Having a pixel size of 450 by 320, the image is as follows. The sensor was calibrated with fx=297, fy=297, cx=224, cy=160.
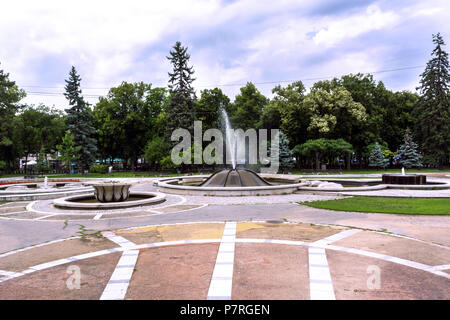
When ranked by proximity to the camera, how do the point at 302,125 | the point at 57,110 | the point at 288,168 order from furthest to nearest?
1. the point at 57,110
2. the point at 302,125
3. the point at 288,168

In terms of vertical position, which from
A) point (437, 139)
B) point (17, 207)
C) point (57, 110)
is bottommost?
point (17, 207)

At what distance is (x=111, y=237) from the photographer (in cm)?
838

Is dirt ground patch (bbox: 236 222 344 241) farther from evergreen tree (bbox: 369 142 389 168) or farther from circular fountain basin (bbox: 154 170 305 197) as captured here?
evergreen tree (bbox: 369 142 389 168)

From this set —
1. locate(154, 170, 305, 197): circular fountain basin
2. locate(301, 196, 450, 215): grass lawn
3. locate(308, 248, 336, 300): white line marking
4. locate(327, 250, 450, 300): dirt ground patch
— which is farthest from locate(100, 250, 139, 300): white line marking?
locate(154, 170, 305, 197): circular fountain basin

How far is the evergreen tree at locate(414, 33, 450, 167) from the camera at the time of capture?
4694 centimetres

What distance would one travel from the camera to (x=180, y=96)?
151 feet

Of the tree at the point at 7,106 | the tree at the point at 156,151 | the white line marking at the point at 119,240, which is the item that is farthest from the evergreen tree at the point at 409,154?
the tree at the point at 7,106

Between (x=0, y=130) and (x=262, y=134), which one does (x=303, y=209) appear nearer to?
(x=262, y=134)

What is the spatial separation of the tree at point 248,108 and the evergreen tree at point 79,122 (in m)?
25.0

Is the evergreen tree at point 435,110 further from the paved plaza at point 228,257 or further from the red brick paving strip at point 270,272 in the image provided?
the red brick paving strip at point 270,272

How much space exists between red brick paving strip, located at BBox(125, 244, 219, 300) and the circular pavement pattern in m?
0.02

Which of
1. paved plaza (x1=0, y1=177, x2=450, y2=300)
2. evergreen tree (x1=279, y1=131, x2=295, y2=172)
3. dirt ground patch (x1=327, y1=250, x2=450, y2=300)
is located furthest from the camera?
evergreen tree (x1=279, y1=131, x2=295, y2=172)
